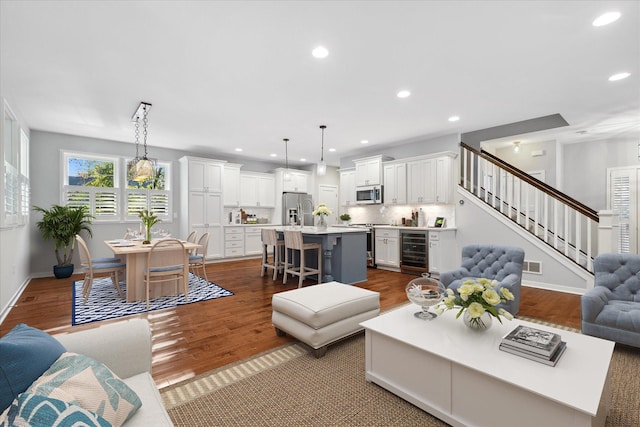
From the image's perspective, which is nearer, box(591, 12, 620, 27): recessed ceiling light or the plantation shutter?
box(591, 12, 620, 27): recessed ceiling light

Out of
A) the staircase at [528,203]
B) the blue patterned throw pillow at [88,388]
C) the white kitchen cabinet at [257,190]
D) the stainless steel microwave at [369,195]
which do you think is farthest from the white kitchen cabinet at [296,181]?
the blue patterned throw pillow at [88,388]

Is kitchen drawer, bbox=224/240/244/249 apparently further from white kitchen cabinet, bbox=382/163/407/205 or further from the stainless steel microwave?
white kitchen cabinet, bbox=382/163/407/205

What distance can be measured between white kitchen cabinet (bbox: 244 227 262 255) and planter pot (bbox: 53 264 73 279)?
3584mm

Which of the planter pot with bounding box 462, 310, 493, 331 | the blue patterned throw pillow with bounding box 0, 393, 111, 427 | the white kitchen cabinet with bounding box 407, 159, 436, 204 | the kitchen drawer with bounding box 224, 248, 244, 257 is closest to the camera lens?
the blue patterned throw pillow with bounding box 0, 393, 111, 427

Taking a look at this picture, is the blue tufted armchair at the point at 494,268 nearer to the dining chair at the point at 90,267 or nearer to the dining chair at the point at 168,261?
the dining chair at the point at 168,261

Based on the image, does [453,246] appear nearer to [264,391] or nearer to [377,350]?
[377,350]

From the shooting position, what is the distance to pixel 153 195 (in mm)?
7098

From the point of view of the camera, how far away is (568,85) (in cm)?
372

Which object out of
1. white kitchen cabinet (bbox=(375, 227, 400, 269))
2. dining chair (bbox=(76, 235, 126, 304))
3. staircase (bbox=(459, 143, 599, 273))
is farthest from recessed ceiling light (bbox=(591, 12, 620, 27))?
dining chair (bbox=(76, 235, 126, 304))

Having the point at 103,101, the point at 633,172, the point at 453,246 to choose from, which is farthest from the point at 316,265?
the point at 633,172

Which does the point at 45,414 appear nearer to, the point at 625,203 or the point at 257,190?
the point at 257,190

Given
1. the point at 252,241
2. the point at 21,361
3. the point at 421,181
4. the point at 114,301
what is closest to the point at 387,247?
the point at 421,181

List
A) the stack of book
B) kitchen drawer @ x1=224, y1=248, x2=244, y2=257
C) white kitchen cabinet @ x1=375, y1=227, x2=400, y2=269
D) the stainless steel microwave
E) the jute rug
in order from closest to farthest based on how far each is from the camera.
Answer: the stack of book → the jute rug → white kitchen cabinet @ x1=375, y1=227, x2=400, y2=269 → the stainless steel microwave → kitchen drawer @ x1=224, y1=248, x2=244, y2=257

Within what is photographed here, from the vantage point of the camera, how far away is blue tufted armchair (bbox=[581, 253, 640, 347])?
2.55 m
